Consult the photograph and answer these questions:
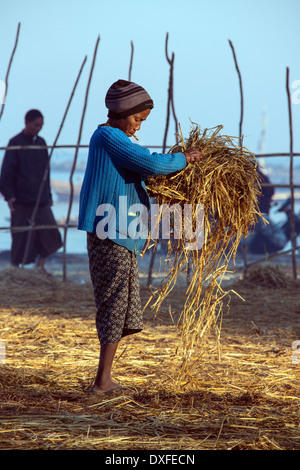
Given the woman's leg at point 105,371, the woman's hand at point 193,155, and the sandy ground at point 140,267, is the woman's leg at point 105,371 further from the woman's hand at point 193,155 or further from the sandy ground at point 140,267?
the sandy ground at point 140,267

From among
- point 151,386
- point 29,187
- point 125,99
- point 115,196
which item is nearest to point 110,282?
point 115,196

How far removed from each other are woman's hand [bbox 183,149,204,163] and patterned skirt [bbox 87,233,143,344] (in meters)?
0.57

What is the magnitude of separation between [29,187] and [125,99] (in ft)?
16.3

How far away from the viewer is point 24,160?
7863mm

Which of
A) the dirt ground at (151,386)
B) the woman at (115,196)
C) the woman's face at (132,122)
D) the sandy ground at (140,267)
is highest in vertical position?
the woman's face at (132,122)

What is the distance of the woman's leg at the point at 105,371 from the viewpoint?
10.6 ft

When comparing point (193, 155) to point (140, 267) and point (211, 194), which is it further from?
point (140, 267)

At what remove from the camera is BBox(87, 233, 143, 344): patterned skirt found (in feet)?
10.4

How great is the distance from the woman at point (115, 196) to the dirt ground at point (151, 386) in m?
0.38

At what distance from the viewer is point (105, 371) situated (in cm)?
327

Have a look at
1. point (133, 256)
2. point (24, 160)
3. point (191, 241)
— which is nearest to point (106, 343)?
point (133, 256)

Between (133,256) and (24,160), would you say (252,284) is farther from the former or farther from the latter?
(133,256)

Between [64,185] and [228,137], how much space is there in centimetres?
3264

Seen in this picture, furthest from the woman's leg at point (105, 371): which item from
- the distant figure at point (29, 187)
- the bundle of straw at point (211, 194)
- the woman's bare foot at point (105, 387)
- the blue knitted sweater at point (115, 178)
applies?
the distant figure at point (29, 187)
